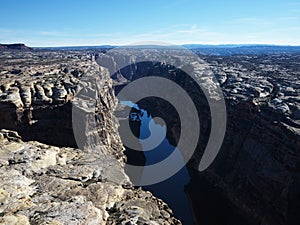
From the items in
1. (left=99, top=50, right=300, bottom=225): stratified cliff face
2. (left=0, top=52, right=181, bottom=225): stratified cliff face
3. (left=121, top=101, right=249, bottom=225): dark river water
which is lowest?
(left=121, top=101, right=249, bottom=225): dark river water

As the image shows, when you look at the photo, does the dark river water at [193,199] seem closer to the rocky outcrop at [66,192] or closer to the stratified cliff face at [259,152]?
the stratified cliff face at [259,152]

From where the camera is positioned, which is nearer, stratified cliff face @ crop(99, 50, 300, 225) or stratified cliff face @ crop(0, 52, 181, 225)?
stratified cliff face @ crop(0, 52, 181, 225)

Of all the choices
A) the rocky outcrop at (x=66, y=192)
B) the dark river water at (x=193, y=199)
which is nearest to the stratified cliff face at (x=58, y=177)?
the rocky outcrop at (x=66, y=192)

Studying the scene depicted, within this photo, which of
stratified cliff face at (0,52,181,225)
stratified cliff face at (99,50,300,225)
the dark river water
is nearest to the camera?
stratified cliff face at (0,52,181,225)

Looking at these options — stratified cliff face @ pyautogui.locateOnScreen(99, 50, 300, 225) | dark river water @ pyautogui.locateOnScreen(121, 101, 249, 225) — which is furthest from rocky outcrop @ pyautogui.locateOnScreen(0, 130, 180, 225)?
stratified cliff face @ pyautogui.locateOnScreen(99, 50, 300, 225)

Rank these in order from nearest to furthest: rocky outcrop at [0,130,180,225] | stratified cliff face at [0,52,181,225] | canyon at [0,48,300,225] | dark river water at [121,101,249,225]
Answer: rocky outcrop at [0,130,180,225], stratified cliff face at [0,52,181,225], canyon at [0,48,300,225], dark river water at [121,101,249,225]

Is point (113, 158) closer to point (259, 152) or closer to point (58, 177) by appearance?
point (58, 177)

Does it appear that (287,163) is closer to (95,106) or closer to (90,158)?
(90,158)

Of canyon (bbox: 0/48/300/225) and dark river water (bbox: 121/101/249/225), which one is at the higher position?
canyon (bbox: 0/48/300/225)

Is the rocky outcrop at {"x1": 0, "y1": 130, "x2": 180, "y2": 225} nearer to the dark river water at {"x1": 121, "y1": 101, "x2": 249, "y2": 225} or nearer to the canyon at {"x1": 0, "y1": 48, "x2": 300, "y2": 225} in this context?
the canyon at {"x1": 0, "y1": 48, "x2": 300, "y2": 225}

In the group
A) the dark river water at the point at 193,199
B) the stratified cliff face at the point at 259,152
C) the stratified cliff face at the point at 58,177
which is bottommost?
the dark river water at the point at 193,199

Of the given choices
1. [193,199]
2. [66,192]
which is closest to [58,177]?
[66,192]

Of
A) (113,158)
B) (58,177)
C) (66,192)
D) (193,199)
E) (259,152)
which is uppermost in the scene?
(66,192)
